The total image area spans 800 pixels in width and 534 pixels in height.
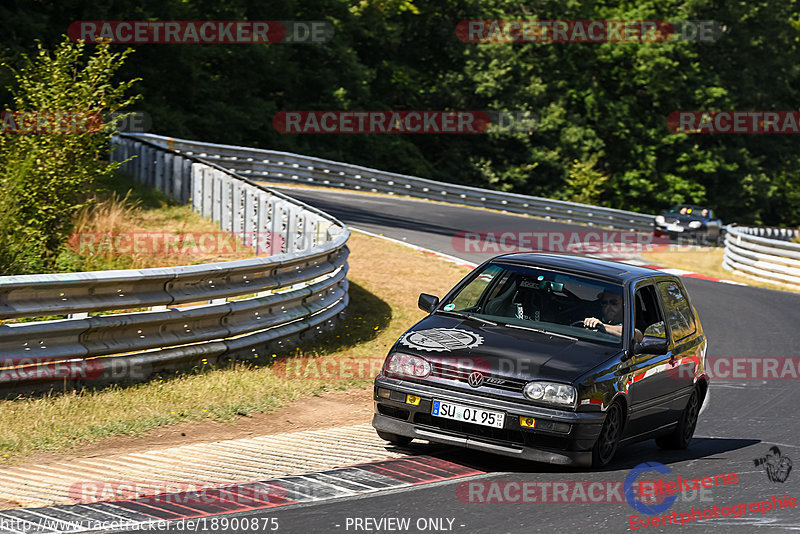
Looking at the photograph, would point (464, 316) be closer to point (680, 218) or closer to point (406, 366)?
point (406, 366)

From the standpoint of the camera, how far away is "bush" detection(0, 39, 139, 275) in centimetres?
1450

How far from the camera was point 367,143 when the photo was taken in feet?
162

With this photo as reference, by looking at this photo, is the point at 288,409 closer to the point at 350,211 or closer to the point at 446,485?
the point at 446,485

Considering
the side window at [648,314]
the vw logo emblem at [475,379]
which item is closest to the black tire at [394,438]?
the vw logo emblem at [475,379]

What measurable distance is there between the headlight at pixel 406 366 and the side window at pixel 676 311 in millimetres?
2520

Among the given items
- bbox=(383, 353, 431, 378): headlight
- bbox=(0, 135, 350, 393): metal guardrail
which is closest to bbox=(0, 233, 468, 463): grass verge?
bbox=(0, 135, 350, 393): metal guardrail

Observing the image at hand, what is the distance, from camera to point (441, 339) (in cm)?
781

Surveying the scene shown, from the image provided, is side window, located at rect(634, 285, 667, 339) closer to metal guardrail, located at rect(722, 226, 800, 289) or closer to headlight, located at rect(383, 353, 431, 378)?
headlight, located at rect(383, 353, 431, 378)

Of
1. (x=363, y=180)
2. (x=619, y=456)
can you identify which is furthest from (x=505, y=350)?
(x=363, y=180)

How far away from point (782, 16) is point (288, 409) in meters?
60.8
